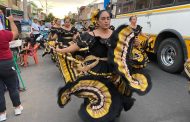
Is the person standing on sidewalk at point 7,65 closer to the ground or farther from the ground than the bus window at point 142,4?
closer to the ground

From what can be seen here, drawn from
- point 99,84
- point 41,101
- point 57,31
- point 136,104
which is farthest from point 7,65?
point 57,31

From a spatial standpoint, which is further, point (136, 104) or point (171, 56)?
point (171, 56)

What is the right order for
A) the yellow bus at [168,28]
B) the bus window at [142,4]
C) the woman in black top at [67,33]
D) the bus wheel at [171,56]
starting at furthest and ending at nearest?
the bus window at [142,4], the woman in black top at [67,33], the bus wheel at [171,56], the yellow bus at [168,28]

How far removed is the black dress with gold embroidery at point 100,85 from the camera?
3.43 m

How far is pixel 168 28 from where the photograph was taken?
7625mm

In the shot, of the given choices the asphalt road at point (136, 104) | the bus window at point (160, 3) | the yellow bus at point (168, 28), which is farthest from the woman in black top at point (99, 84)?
the bus window at point (160, 3)

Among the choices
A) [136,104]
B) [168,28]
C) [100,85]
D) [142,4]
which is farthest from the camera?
[142,4]

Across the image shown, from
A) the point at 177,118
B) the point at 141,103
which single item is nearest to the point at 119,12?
the point at 141,103

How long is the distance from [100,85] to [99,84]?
0.02 meters

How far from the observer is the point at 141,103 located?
17.2 feet

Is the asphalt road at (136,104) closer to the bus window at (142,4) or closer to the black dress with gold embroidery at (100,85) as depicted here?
the black dress with gold embroidery at (100,85)

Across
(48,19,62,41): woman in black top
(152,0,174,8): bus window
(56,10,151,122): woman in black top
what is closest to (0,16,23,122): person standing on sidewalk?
(56,10,151,122): woman in black top

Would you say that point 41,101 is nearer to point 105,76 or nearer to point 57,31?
point 105,76

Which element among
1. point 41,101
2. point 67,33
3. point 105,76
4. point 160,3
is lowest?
point 41,101
